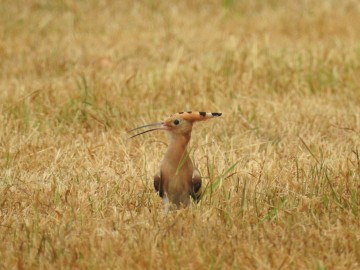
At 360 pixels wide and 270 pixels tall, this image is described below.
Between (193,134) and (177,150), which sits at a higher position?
(177,150)

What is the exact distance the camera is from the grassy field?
153 inches

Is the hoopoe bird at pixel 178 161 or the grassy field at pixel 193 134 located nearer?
the grassy field at pixel 193 134

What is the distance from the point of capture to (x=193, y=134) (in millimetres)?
5934

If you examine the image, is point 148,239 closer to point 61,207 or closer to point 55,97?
point 61,207

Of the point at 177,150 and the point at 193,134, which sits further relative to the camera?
the point at 193,134

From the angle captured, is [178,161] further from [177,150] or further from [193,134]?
[193,134]

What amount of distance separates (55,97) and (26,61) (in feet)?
5.00

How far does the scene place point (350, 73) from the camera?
23.5 feet

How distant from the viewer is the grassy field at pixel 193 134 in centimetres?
388

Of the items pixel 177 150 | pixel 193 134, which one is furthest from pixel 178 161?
pixel 193 134

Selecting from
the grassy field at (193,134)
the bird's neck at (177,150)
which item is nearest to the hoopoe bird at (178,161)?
the bird's neck at (177,150)

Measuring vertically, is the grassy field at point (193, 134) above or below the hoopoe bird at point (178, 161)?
below

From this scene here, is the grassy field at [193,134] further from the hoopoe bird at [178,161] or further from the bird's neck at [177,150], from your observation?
the bird's neck at [177,150]

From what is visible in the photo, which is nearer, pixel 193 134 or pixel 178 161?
pixel 178 161
